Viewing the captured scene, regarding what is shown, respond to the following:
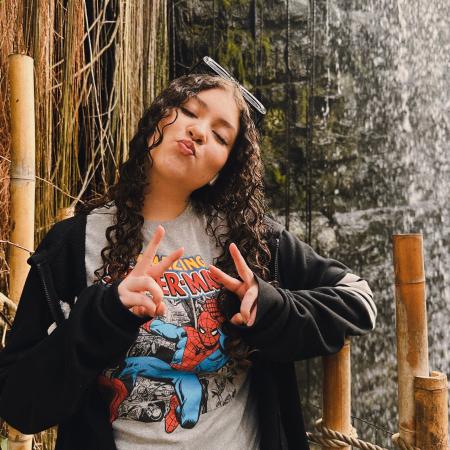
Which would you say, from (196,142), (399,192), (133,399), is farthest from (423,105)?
(133,399)

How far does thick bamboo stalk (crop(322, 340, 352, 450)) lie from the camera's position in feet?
3.22

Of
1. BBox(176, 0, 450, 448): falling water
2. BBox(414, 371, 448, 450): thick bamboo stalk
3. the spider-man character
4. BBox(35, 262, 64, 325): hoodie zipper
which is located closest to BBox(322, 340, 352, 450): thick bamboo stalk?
BBox(414, 371, 448, 450): thick bamboo stalk

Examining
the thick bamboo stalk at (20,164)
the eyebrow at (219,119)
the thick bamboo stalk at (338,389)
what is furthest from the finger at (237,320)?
the thick bamboo stalk at (20,164)

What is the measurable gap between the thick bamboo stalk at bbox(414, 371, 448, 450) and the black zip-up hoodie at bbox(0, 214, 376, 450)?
154 mm

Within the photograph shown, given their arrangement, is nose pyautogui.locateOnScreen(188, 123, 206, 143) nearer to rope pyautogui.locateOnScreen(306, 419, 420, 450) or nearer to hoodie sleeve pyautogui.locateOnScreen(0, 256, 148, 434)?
hoodie sleeve pyautogui.locateOnScreen(0, 256, 148, 434)

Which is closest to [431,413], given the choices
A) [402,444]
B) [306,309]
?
[402,444]

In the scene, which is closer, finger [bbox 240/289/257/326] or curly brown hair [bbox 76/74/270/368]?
finger [bbox 240/289/257/326]

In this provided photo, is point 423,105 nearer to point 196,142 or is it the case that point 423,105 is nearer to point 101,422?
point 196,142

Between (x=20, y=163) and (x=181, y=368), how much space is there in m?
0.63

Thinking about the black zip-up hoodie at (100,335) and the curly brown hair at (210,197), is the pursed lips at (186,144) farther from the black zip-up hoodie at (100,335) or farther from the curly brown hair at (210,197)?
the black zip-up hoodie at (100,335)

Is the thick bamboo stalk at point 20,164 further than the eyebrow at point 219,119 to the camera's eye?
Yes

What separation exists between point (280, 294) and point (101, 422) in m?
0.37

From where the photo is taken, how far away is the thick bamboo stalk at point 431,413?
0.94m

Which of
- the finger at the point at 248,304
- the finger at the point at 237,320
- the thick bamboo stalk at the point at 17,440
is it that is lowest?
the thick bamboo stalk at the point at 17,440
